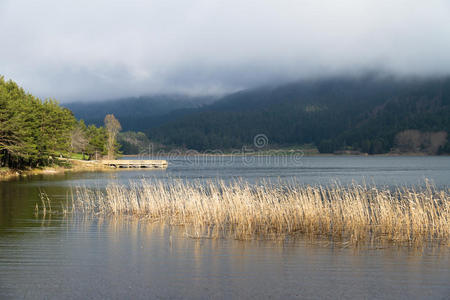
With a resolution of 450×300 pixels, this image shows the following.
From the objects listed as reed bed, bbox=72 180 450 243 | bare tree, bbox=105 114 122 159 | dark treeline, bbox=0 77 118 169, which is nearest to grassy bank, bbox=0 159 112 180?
dark treeline, bbox=0 77 118 169

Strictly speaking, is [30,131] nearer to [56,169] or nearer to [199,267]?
[56,169]

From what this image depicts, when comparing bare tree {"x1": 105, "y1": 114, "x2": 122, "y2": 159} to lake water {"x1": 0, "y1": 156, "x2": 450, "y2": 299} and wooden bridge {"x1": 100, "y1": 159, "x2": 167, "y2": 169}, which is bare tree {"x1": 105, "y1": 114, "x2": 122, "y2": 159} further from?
lake water {"x1": 0, "y1": 156, "x2": 450, "y2": 299}

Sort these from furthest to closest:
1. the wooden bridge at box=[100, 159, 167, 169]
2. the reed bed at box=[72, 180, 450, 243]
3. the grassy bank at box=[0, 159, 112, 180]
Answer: the wooden bridge at box=[100, 159, 167, 169] → the grassy bank at box=[0, 159, 112, 180] → the reed bed at box=[72, 180, 450, 243]

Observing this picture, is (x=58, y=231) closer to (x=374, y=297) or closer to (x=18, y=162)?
(x=374, y=297)

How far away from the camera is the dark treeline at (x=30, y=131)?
4844cm

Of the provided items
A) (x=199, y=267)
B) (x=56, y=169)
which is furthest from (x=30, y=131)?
(x=199, y=267)

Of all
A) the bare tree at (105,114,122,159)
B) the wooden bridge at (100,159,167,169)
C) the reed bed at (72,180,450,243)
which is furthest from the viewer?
the bare tree at (105,114,122,159)

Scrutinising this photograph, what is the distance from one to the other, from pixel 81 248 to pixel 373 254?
10.4 meters

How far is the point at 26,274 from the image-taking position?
12094 mm

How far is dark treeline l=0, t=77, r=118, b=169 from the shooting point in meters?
48.4

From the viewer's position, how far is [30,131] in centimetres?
5362

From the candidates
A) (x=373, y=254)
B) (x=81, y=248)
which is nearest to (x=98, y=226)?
(x=81, y=248)

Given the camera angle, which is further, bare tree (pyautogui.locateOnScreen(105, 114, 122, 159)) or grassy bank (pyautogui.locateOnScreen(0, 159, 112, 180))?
bare tree (pyautogui.locateOnScreen(105, 114, 122, 159))

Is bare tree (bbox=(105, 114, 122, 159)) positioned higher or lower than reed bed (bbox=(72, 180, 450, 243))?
higher
